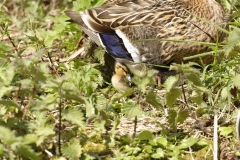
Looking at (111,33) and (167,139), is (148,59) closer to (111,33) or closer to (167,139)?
(111,33)

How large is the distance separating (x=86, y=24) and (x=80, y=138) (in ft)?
5.84

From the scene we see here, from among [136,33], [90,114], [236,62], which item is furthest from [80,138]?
[136,33]

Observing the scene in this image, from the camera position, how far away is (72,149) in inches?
119

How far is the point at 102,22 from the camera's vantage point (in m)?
4.78

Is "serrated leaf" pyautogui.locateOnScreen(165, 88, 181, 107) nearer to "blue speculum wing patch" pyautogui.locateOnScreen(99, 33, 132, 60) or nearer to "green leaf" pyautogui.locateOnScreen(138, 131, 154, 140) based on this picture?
"green leaf" pyautogui.locateOnScreen(138, 131, 154, 140)

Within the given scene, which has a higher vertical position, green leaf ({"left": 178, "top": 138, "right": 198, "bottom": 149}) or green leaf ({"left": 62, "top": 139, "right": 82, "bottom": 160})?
green leaf ({"left": 62, "top": 139, "right": 82, "bottom": 160})

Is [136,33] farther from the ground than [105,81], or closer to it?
farther from the ground

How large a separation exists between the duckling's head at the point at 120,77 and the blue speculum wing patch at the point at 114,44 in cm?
10

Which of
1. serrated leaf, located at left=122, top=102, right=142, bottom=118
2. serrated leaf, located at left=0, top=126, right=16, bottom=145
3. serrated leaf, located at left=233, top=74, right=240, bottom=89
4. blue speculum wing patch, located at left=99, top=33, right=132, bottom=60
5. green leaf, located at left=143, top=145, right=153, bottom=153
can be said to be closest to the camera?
serrated leaf, located at left=0, top=126, right=16, bottom=145

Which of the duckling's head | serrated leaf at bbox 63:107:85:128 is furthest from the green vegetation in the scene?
the duckling's head

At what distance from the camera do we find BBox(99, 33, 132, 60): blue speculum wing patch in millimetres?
4691

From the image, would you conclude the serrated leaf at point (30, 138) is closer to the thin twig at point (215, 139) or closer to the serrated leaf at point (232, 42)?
the thin twig at point (215, 139)

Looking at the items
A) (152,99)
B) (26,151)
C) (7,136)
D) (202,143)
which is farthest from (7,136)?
(202,143)

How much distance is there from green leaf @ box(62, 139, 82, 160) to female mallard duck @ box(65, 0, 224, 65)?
5.14 ft
